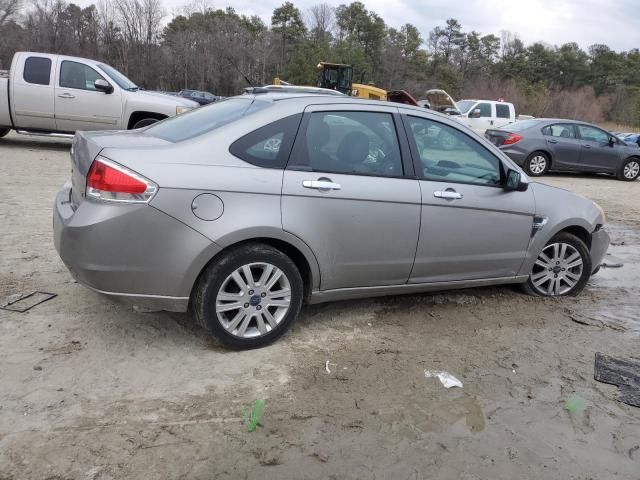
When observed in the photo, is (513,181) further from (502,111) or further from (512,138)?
(502,111)

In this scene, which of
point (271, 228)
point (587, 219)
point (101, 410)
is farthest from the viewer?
point (587, 219)

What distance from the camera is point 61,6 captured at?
62.6 m

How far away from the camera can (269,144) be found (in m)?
3.56

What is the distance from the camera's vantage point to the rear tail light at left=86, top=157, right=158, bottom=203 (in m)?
3.18

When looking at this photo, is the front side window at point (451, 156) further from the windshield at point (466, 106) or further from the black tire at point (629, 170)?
the windshield at point (466, 106)

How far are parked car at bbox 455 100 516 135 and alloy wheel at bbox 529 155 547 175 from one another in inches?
223

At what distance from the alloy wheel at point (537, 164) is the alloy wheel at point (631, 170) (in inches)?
117

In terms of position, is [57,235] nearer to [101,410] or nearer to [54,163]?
[101,410]

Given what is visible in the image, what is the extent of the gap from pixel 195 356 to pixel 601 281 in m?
4.33

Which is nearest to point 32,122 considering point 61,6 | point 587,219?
point 587,219

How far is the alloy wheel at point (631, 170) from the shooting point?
1526 centimetres

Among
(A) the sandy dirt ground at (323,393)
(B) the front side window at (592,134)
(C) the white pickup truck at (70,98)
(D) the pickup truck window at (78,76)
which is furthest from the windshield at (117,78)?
(B) the front side window at (592,134)

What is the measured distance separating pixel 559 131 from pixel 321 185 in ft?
40.6

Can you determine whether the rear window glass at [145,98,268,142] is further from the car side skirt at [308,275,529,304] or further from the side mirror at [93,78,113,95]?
the side mirror at [93,78,113,95]
